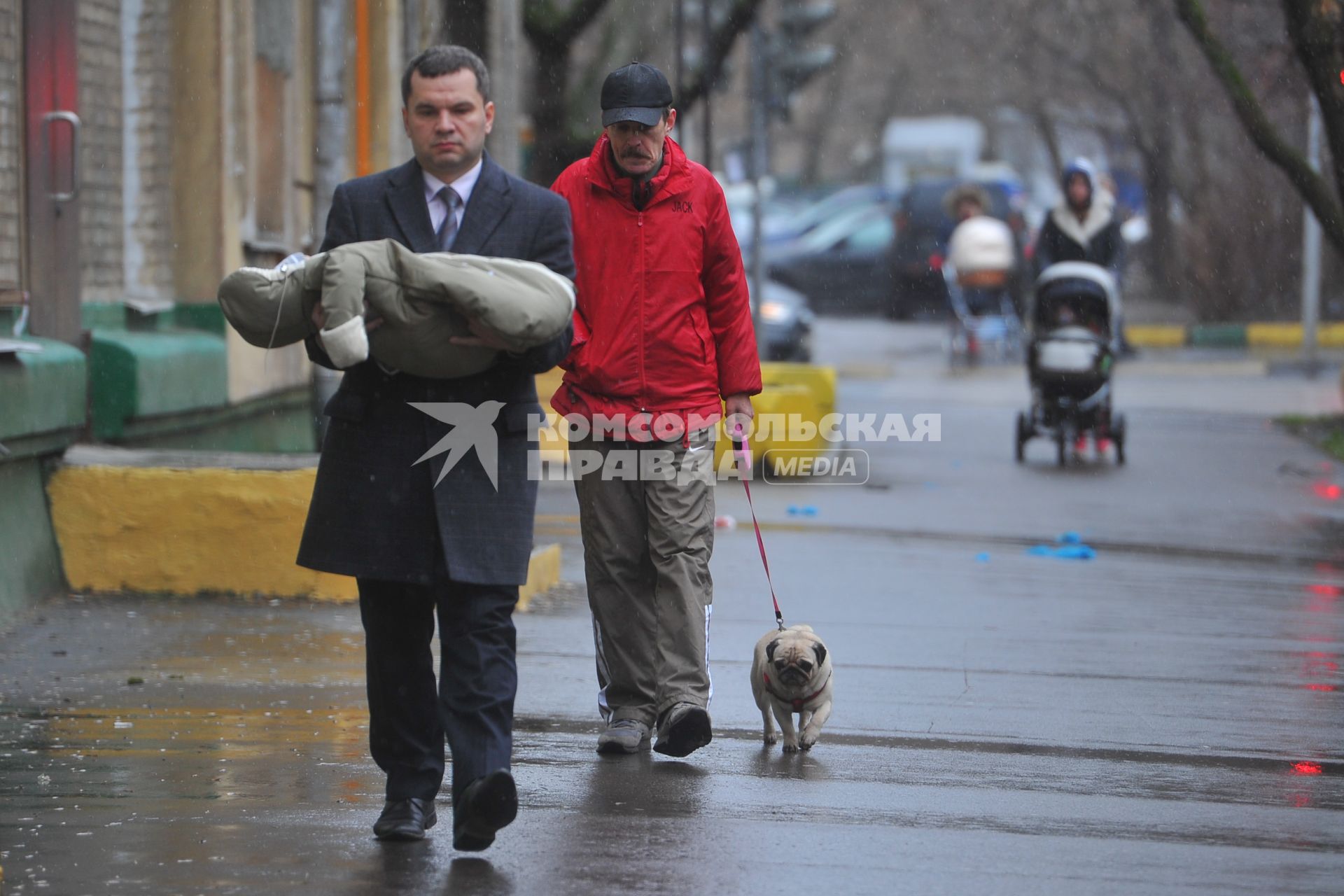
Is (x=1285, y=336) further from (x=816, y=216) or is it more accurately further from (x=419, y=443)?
(x=419, y=443)

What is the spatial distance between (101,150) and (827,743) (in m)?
5.98

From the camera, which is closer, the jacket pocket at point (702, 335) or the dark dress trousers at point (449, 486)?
the dark dress trousers at point (449, 486)

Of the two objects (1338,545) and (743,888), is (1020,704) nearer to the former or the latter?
(743,888)

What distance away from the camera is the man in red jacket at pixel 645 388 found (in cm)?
578

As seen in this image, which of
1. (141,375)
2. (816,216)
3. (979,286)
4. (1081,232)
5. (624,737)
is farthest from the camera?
(816,216)

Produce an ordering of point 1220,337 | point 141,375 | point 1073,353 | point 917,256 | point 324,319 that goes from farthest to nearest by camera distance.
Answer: point 917,256, point 1220,337, point 1073,353, point 141,375, point 324,319

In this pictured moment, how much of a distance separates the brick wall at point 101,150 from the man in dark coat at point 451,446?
5.61 m

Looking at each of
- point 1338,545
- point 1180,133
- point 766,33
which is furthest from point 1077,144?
point 1338,545

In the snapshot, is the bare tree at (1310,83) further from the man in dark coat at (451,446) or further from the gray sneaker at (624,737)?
the man in dark coat at (451,446)

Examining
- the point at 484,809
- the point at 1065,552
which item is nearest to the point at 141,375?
the point at 1065,552

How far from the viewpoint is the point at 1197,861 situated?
4.70m

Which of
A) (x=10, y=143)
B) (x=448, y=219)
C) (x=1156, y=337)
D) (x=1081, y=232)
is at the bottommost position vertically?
(x=1156, y=337)

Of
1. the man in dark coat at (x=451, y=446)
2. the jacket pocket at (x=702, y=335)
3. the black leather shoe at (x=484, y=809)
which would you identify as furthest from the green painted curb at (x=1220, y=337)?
the black leather shoe at (x=484, y=809)

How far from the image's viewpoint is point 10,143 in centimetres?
844
